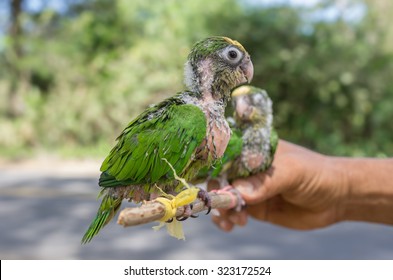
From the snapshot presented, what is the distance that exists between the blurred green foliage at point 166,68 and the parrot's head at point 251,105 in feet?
15.0

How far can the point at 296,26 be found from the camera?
980 centimetres

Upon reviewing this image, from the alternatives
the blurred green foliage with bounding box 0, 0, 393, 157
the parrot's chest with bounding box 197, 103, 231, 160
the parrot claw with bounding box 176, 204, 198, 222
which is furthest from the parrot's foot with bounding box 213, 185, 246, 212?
the blurred green foliage with bounding box 0, 0, 393, 157

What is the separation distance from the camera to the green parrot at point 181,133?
1.26m

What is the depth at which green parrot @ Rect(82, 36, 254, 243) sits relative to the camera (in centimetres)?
126

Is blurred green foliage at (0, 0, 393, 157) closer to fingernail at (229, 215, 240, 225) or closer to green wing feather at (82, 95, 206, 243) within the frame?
fingernail at (229, 215, 240, 225)

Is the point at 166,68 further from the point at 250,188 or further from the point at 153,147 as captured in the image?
the point at 153,147

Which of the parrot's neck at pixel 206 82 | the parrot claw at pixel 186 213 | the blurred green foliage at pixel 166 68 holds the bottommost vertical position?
the parrot claw at pixel 186 213

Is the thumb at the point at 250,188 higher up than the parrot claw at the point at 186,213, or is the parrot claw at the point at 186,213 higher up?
the thumb at the point at 250,188

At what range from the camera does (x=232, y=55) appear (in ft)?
4.15

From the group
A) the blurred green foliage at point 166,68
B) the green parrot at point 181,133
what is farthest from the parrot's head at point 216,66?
the blurred green foliage at point 166,68

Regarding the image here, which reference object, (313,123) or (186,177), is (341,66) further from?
(186,177)

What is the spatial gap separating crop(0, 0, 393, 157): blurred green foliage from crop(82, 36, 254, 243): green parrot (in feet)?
17.7

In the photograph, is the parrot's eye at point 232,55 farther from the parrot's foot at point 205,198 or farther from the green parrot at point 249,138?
the green parrot at point 249,138

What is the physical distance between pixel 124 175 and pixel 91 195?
29.9ft
